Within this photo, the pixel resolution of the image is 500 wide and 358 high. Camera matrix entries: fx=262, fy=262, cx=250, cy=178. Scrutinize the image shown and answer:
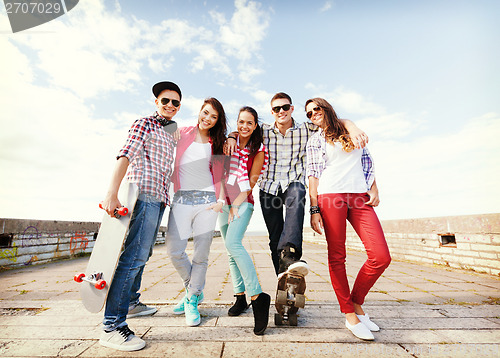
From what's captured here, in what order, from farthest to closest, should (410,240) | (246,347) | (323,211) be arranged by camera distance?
1. (410,240)
2. (323,211)
3. (246,347)

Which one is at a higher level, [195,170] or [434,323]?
[195,170]

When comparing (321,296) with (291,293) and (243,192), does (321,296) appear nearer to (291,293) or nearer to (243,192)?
(291,293)

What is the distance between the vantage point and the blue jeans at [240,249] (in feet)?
7.70

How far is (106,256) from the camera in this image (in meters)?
2.14

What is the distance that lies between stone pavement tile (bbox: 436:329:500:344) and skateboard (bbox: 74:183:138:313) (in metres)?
2.71

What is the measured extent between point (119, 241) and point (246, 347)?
4.19 ft

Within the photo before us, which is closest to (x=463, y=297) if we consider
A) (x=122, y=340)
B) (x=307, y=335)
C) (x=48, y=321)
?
(x=307, y=335)

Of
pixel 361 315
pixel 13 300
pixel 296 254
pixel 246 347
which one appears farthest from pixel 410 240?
pixel 13 300

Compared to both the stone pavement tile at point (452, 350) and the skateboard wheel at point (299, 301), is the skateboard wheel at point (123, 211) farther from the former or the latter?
the stone pavement tile at point (452, 350)

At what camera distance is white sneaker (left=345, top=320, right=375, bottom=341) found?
6.83ft

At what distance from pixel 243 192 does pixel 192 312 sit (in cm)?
121

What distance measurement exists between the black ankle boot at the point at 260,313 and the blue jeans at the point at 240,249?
0.07m

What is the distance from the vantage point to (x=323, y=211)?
2.52 metres

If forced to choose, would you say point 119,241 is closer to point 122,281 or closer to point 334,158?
point 122,281
